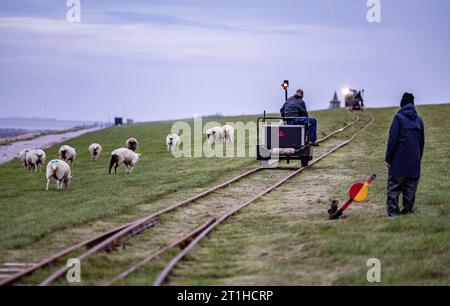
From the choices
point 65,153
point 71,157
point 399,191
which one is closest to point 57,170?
point 65,153

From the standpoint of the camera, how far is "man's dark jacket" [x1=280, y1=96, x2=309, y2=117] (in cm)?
2373

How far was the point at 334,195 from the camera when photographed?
17.9 m

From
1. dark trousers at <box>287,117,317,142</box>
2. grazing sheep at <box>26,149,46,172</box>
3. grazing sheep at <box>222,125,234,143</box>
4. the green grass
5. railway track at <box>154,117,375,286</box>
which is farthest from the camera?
grazing sheep at <box>222,125,234,143</box>

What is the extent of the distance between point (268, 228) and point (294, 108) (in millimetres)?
10565

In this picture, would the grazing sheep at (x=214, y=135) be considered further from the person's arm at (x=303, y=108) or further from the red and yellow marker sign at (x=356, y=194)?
the red and yellow marker sign at (x=356, y=194)

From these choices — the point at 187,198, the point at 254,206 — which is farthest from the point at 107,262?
the point at 187,198

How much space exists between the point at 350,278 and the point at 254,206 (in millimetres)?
6725

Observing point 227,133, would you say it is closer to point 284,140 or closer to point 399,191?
point 284,140

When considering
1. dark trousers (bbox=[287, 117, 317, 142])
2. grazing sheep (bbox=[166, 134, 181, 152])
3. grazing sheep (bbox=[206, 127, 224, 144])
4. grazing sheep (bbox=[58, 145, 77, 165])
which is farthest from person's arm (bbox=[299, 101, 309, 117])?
grazing sheep (bbox=[166, 134, 181, 152])

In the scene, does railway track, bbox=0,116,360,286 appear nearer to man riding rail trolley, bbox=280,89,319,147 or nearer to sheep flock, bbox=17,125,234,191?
sheep flock, bbox=17,125,234,191

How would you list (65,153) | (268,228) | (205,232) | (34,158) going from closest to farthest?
(205,232)
(268,228)
(34,158)
(65,153)

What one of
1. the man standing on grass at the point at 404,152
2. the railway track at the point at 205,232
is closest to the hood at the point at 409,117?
the man standing on grass at the point at 404,152

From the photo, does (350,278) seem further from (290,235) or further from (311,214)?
(311,214)

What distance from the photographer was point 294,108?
23.7 m
